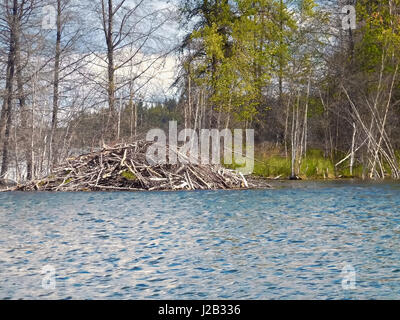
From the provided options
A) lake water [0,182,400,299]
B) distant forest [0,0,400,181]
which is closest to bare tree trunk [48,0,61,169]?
distant forest [0,0,400,181]

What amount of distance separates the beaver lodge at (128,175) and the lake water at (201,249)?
4475mm

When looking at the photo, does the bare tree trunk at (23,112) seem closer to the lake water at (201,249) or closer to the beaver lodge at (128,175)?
the beaver lodge at (128,175)

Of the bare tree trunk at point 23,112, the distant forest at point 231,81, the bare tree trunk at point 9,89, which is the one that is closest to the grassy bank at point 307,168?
the distant forest at point 231,81

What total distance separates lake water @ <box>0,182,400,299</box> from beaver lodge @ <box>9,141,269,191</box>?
4.48 metres

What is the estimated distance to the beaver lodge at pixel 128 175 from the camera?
20.3 meters

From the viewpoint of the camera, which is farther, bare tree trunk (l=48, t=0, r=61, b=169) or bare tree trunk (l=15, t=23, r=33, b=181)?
bare tree trunk (l=48, t=0, r=61, b=169)

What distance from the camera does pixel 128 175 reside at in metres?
21.2

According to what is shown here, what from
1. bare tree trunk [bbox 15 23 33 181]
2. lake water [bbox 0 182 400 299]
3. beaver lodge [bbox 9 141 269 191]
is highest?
A: bare tree trunk [bbox 15 23 33 181]

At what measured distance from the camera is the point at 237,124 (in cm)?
3058

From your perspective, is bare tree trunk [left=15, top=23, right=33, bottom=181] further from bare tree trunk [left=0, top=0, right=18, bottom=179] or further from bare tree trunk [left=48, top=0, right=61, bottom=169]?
bare tree trunk [left=48, top=0, right=61, bottom=169]

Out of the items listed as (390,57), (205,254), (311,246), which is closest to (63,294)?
(205,254)

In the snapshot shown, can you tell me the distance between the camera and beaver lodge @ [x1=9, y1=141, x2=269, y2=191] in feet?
66.5

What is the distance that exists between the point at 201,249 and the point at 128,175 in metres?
12.8
